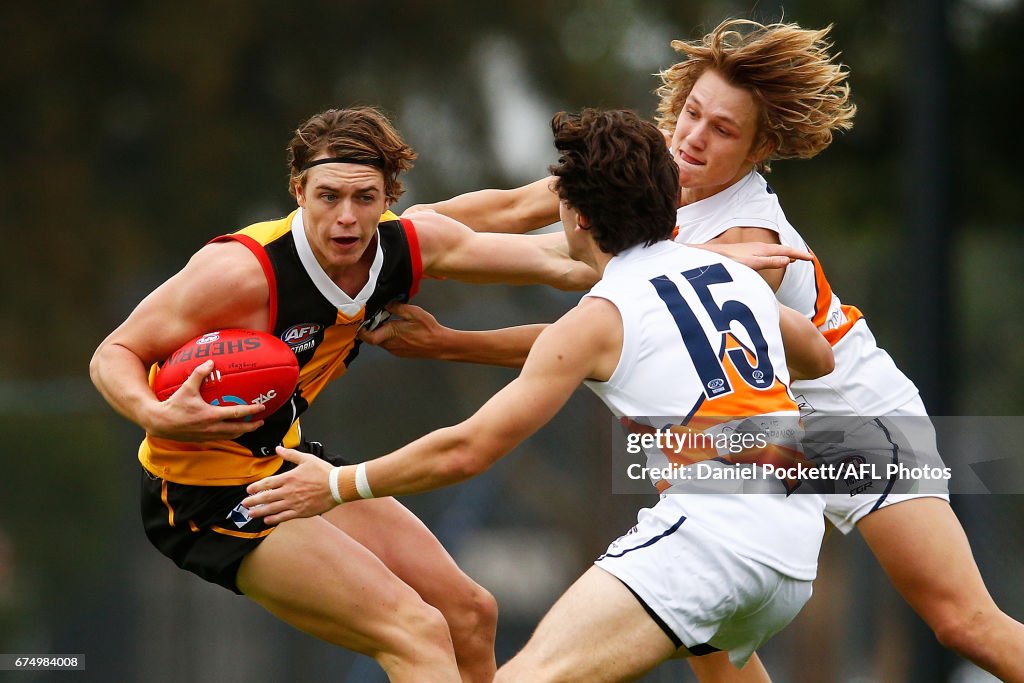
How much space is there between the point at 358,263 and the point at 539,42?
7.06 meters

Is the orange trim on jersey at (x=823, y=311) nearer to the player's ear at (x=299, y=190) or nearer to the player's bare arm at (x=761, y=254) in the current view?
the player's bare arm at (x=761, y=254)

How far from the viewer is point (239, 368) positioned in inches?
154

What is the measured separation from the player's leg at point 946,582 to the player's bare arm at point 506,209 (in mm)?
1566

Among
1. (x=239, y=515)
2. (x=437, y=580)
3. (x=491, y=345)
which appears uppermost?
(x=491, y=345)

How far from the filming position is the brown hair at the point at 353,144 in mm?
4113

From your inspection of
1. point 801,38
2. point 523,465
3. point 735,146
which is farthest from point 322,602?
point 523,465

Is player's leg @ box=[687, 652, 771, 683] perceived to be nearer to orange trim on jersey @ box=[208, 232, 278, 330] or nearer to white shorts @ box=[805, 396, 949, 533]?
white shorts @ box=[805, 396, 949, 533]

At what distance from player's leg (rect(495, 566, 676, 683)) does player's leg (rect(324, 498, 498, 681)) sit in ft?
3.19

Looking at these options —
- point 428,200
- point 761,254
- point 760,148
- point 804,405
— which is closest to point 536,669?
point 761,254

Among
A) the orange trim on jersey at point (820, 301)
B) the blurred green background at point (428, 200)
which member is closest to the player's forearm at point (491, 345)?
the orange trim on jersey at point (820, 301)

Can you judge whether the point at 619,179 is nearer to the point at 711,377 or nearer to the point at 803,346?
the point at 711,377

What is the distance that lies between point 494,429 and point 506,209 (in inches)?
63.1

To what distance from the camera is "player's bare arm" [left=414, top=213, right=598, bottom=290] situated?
4.45 meters

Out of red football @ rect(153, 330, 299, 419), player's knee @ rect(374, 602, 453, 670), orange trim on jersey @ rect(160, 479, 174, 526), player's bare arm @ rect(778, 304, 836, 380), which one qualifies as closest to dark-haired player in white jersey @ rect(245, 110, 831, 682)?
player's bare arm @ rect(778, 304, 836, 380)
